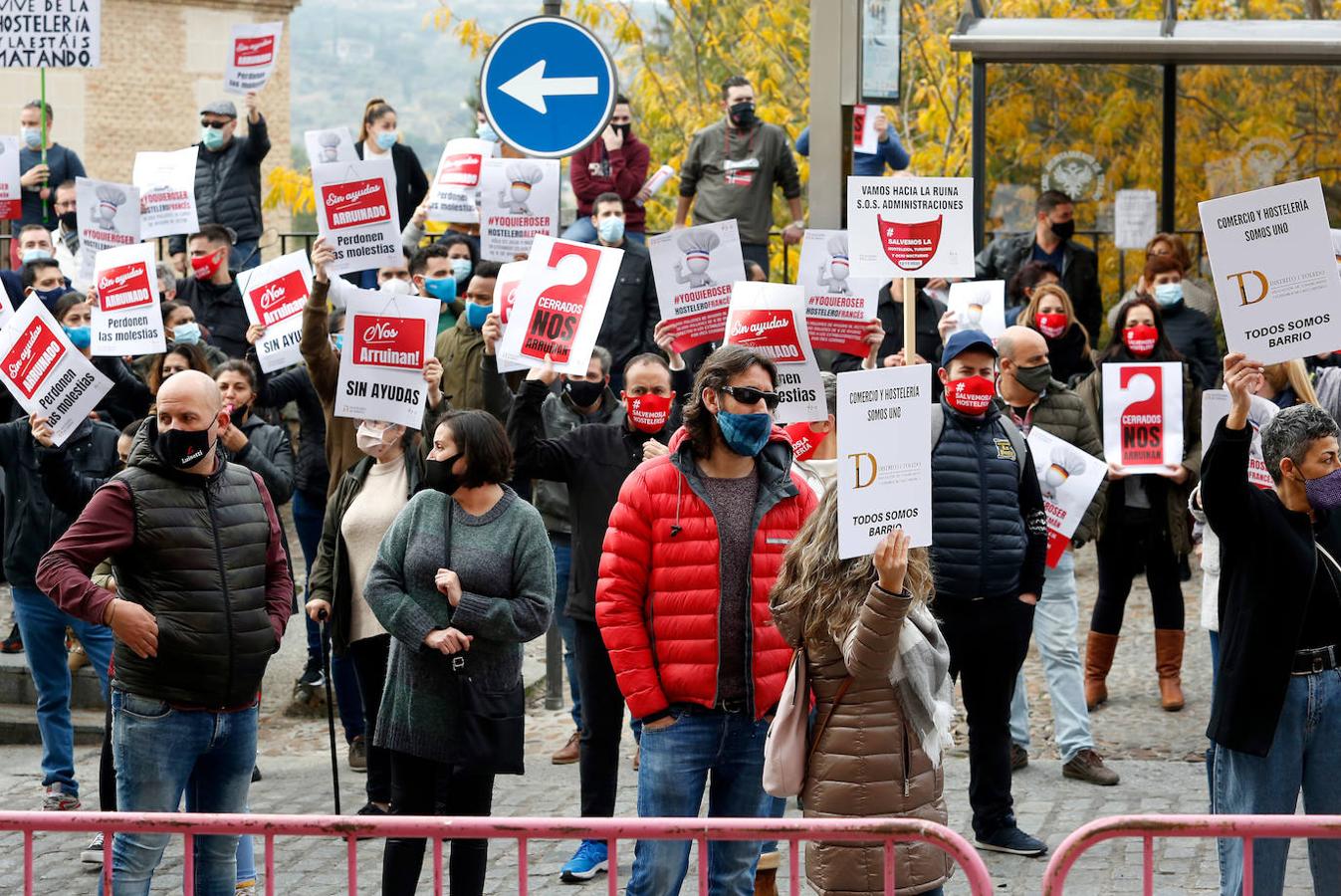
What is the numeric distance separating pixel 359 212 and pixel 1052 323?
12.6 ft

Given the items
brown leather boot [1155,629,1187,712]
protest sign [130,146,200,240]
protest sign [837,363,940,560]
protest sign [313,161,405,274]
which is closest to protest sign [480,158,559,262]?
protest sign [313,161,405,274]

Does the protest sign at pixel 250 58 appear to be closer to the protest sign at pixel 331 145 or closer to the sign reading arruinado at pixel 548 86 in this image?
the protest sign at pixel 331 145

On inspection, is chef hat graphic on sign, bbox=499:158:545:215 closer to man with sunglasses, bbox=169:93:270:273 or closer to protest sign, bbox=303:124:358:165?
protest sign, bbox=303:124:358:165

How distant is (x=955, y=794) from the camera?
345 inches

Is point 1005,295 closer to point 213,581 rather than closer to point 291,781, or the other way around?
point 291,781

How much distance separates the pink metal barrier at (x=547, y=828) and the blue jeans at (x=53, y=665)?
4108 mm

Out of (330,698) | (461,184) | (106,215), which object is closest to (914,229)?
(330,698)

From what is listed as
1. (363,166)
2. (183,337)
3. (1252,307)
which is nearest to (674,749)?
(1252,307)

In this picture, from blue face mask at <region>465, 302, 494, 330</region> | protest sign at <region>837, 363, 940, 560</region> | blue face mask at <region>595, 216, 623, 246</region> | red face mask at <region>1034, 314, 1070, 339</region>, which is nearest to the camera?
protest sign at <region>837, 363, 940, 560</region>

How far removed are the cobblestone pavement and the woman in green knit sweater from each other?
1139 mm

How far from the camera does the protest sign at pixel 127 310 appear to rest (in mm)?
10539

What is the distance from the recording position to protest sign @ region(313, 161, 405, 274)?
9.73m

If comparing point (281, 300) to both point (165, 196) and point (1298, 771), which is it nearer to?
point (165, 196)

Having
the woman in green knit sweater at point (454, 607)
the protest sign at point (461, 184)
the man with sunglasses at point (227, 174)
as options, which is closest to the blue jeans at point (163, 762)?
the woman in green knit sweater at point (454, 607)
